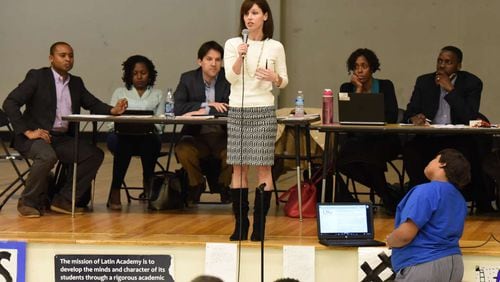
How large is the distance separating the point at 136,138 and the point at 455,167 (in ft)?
9.63

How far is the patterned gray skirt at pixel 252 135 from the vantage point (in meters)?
5.12

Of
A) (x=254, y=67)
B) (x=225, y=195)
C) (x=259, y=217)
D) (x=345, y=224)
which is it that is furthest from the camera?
(x=225, y=195)

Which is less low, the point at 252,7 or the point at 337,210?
the point at 252,7

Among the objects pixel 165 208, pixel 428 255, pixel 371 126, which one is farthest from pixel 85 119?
pixel 428 255

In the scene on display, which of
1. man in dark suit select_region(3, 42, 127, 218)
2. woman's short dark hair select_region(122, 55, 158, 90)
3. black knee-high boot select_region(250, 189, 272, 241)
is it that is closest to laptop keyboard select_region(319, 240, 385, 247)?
black knee-high boot select_region(250, 189, 272, 241)

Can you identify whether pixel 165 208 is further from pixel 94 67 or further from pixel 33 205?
pixel 94 67

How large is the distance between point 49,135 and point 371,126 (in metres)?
2.15

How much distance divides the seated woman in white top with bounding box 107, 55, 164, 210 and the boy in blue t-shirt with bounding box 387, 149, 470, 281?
259 centimetres

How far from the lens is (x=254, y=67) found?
5.04m

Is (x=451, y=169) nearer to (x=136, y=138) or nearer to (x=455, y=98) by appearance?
(x=455, y=98)

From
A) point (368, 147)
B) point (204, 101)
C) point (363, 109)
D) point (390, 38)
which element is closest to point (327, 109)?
point (363, 109)

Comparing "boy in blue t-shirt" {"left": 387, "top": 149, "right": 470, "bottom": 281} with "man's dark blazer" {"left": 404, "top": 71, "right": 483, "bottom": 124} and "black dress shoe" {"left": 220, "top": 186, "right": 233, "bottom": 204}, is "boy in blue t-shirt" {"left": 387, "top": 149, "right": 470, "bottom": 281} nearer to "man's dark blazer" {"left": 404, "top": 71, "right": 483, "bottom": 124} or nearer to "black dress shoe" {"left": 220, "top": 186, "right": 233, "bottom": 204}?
"man's dark blazer" {"left": 404, "top": 71, "right": 483, "bottom": 124}

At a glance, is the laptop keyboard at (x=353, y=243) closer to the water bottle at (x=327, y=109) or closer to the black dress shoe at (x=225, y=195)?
the water bottle at (x=327, y=109)

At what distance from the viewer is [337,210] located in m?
5.33
